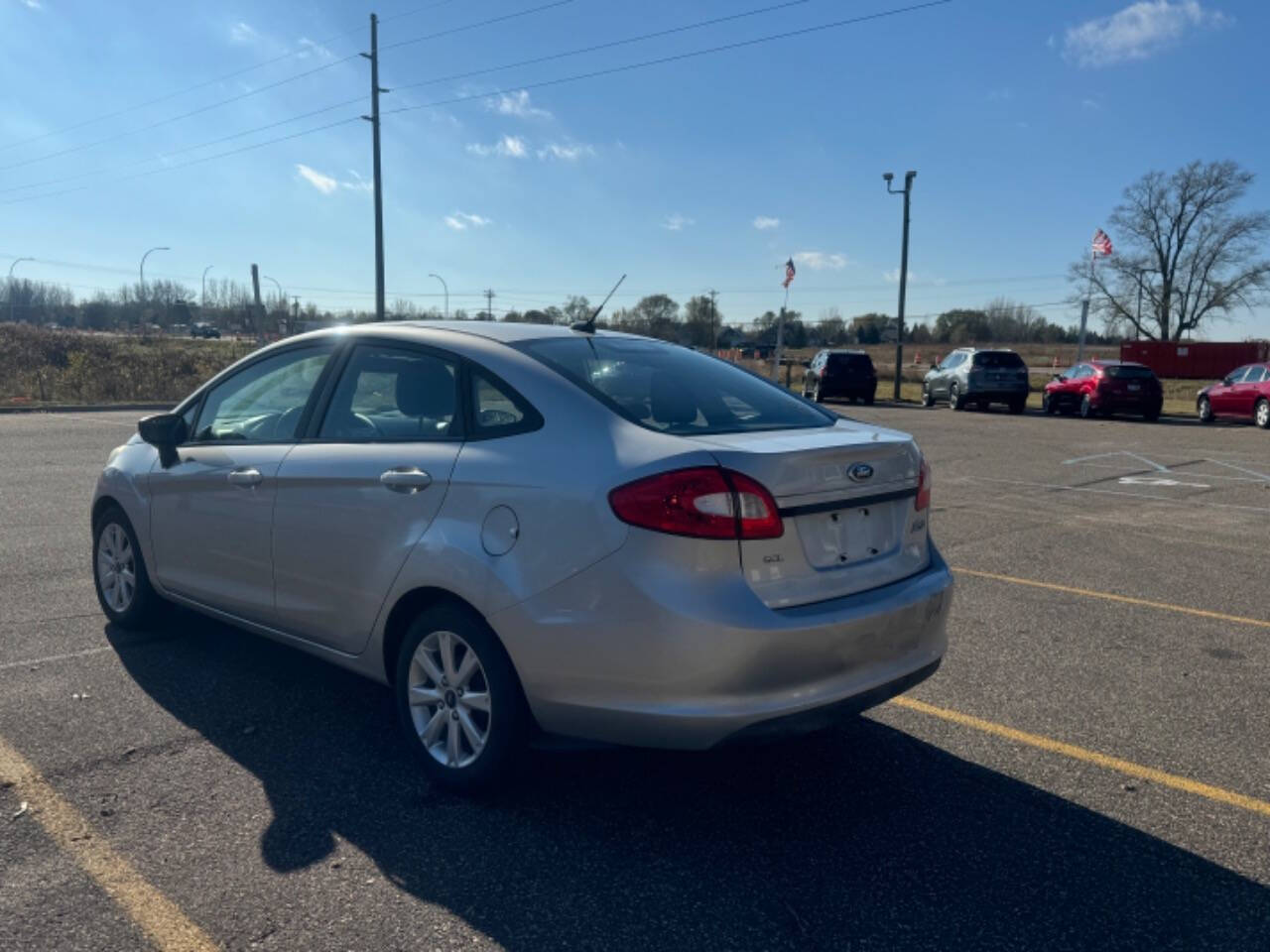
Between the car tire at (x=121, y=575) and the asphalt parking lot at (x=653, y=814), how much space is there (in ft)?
0.45

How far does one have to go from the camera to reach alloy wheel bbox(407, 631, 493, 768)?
3.55 meters

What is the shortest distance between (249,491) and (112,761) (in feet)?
3.89

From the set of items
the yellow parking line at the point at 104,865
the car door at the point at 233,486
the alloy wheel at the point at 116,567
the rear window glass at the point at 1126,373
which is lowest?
the yellow parking line at the point at 104,865

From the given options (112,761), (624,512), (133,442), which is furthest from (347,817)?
(133,442)

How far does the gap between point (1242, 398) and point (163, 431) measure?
24436 millimetres

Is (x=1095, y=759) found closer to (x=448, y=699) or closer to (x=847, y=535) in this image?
(x=847, y=535)

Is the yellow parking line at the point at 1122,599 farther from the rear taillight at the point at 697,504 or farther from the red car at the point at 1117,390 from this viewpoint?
the red car at the point at 1117,390

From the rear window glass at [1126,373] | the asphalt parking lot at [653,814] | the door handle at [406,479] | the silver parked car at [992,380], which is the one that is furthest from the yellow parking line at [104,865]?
the silver parked car at [992,380]

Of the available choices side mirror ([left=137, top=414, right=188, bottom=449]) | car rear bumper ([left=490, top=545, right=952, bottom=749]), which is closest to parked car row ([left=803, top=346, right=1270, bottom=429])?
car rear bumper ([left=490, top=545, right=952, bottom=749])

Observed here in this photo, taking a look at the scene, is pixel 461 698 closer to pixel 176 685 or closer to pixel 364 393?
pixel 364 393

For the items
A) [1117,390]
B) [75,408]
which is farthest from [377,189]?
[1117,390]

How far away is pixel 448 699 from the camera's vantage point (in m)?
3.64

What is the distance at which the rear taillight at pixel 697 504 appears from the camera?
311cm

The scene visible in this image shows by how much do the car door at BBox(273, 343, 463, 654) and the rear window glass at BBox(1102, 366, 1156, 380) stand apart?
24869 mm
